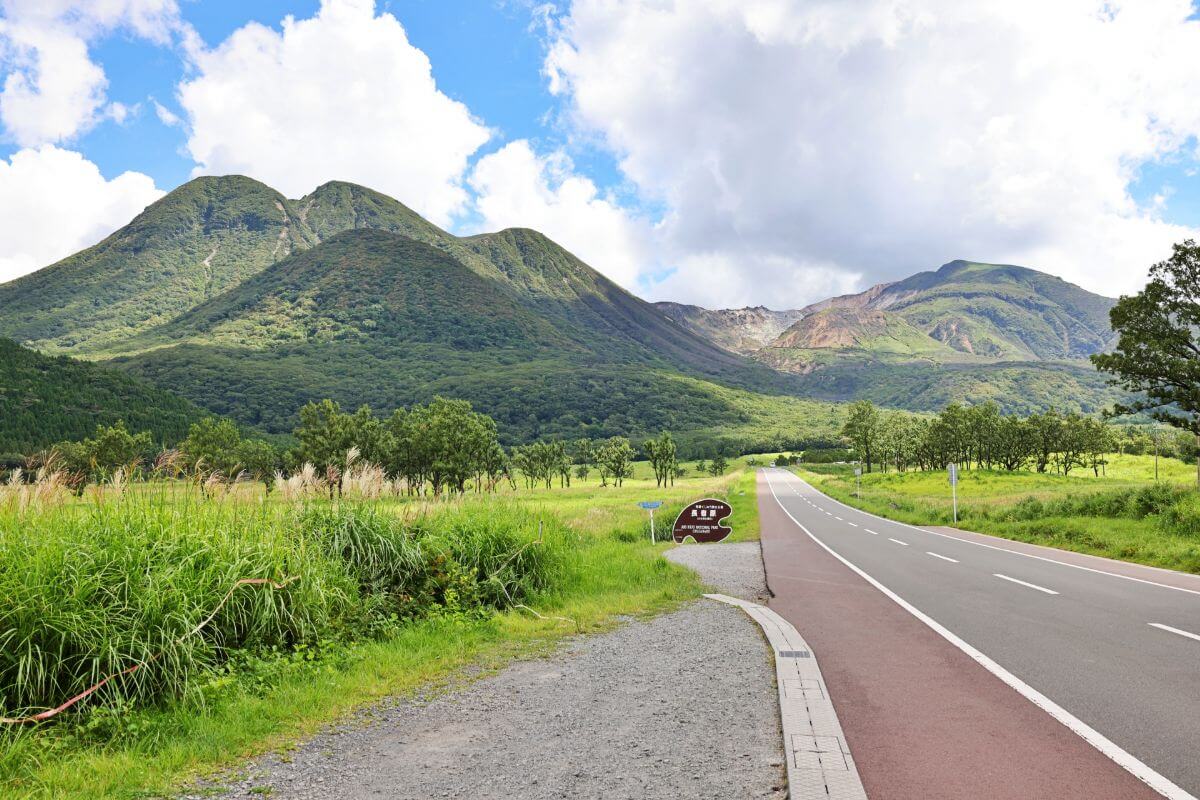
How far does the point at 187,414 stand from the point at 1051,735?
164m

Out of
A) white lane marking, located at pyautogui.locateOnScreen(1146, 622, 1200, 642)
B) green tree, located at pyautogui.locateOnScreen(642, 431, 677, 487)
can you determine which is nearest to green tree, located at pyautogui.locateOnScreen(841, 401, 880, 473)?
green tree, located at pyautogui.locateOnScreen(642, 431, 677, 487)

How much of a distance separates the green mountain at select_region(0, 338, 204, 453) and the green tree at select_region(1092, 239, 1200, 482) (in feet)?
401

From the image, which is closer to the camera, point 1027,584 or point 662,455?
point 1027,584

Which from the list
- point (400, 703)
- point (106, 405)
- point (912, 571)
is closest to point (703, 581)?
point (912, 571)

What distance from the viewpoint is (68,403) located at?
394 feet

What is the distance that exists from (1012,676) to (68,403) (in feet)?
511

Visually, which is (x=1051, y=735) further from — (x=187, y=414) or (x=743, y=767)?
(x=187, y=414)

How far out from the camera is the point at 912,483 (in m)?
69.6

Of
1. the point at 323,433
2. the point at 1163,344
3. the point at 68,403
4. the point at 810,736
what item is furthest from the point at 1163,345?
the point at 68,403

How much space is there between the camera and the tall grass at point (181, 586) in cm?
556

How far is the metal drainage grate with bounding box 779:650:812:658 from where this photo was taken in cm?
745

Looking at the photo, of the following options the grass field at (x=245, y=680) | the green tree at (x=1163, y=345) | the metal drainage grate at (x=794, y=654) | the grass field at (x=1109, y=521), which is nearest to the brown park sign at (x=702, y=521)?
the grass field at (x=245, y=680)

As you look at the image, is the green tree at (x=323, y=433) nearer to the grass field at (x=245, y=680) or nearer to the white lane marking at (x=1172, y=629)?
the grass field at (x=245, y=680)

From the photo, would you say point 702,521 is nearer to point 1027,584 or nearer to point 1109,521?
point 1027,584
